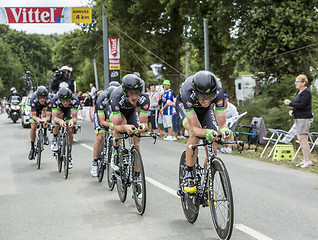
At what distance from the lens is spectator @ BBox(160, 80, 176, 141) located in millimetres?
16750

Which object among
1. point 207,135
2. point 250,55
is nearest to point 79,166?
point 207,135

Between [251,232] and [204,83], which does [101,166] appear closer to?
[251,232]

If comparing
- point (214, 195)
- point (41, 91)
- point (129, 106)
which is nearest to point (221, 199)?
point (214, 195)

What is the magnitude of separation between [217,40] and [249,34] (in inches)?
222

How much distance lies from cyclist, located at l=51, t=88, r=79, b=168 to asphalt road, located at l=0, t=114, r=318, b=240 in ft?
3.19

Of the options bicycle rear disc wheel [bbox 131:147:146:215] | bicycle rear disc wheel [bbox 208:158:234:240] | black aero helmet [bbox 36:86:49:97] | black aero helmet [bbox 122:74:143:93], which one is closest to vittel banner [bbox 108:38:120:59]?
black aero helmet [bbox 36:86:49:97]

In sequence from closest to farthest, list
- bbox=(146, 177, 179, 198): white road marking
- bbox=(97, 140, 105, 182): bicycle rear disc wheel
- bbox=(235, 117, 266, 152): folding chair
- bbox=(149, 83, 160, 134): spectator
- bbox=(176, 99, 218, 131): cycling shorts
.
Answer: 1. bbox=(176, 99, 218, 131): cycling shorts
2. bbox=(146, 177, 179, 198): white road marking
3. bbox=(97, 140, 105, 182): bicycle rear disc wheel
4. bbox=(235, 117, 266, 152): folding chair
5. bbox=(149, 83, 160, 134): spectator

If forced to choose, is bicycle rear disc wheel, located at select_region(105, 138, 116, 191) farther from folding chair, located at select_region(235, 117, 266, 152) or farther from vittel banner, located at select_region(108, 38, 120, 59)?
vittel banner, located at select_region(108, 38, 120, 59)

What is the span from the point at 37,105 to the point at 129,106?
5.33 meters

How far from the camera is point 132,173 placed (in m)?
6.50

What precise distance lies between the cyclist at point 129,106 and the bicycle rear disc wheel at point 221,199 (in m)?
1.63

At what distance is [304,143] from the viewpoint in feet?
34.2

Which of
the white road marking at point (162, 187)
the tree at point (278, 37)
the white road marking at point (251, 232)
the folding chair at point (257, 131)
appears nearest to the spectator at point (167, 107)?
the tree at point (278, 37)

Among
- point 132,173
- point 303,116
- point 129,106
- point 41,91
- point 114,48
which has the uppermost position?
point 114,48
